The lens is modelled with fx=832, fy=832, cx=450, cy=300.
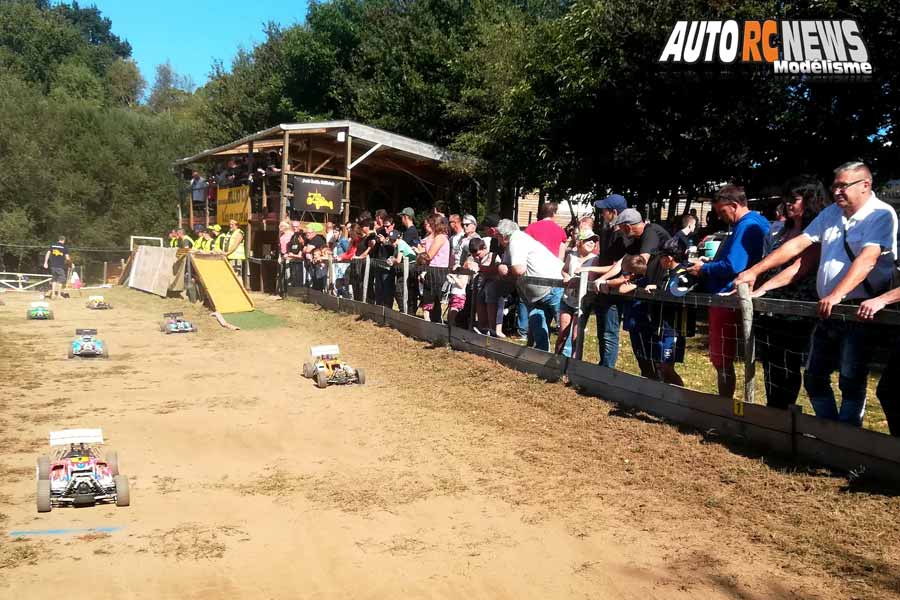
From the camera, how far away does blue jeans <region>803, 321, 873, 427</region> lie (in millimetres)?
5730

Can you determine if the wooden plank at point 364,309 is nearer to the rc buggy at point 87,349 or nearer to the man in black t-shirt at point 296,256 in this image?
the man in black t-shirt at point 296,256

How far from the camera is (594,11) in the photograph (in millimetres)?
18453

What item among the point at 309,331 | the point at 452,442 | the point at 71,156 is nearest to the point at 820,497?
the point at 452,442

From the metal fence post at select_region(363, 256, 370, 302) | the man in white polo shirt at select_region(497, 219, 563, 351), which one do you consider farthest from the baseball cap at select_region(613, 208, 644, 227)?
the metal fence post at select_region(363, 256, 370, 302)

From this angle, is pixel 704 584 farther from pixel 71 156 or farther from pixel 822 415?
pixel 71 156

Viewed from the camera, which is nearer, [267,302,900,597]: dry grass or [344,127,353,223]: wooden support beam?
[267,302,900,597]: dry grass

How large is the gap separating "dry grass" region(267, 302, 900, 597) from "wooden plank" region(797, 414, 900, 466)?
23 centimetres

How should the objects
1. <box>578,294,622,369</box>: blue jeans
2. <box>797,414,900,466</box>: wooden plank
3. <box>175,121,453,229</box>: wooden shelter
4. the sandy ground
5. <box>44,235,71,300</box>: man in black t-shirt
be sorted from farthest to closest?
<box>44,235,71,300</box>: man in black t-shirt → <box>175,121,453,229</box>: wooden shelter → <box>578,294,622,369</box>: blue jeans → <box>797,414,900,466</box>: wooden plank → the sandy ground

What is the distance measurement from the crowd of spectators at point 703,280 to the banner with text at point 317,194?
376 inches

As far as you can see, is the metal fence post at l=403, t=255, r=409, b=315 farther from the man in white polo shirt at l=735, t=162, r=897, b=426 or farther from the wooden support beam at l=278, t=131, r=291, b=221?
the wooden support beam at l=278, t=131, r=291, b=221

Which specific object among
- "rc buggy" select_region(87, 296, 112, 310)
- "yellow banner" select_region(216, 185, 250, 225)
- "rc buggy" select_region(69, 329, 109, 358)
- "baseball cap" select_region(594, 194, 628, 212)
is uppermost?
"yellow banner" select_region(216, 185, 250, 225)

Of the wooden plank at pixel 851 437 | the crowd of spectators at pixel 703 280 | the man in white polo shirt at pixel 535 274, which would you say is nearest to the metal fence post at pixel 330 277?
the crowd of spectators at pixel 703 280

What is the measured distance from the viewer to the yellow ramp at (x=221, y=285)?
18.2 m

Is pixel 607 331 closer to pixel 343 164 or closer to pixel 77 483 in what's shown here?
pixel 77 483
